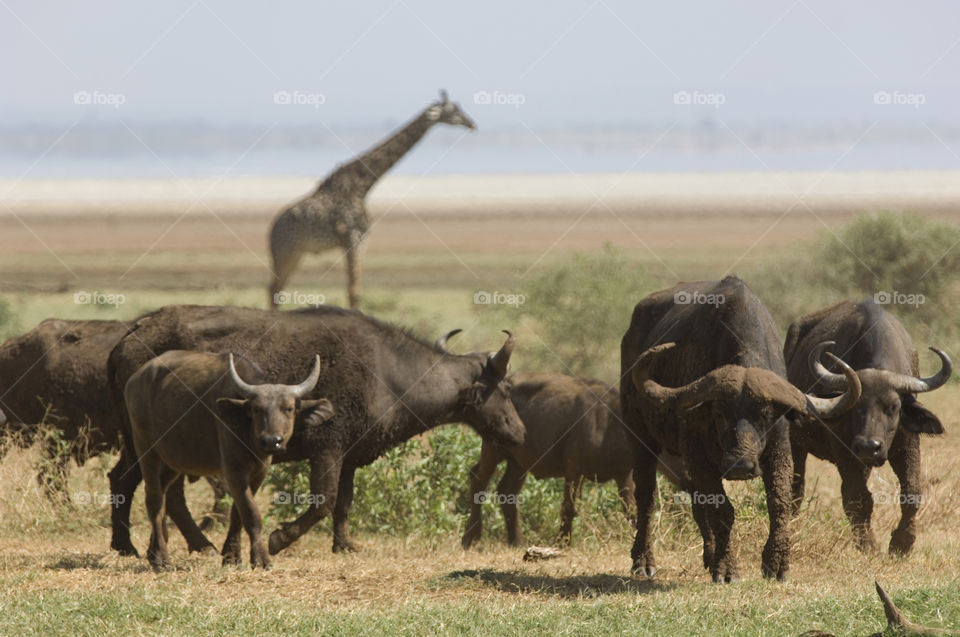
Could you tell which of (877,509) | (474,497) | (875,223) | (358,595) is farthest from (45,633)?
(875,223)

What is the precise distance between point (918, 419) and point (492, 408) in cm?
417

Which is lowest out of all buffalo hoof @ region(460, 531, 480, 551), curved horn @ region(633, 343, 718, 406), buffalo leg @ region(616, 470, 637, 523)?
buffalo hoof @ region(460, 531, 480, 551)

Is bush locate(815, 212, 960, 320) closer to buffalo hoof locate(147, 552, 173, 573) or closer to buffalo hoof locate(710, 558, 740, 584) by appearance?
buffalo hoof locate(710, 558, 740, 584)

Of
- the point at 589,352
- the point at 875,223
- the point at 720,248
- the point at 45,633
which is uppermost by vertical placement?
the point at 720,248

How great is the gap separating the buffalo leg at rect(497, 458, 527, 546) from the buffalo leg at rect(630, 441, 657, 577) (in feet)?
9.17

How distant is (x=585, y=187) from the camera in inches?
6516

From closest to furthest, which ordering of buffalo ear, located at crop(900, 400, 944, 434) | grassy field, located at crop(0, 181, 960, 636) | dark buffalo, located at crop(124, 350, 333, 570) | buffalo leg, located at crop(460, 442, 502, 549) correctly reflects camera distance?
grassy field, located at crop(0, 181, 960, 636) < dark buffalo, located at crop(124, 350, 333, 570) < buffalo ear, located at crop(900, 400, 944, 434) < buffalo leg, located at crop(460, 442, 502, 549)

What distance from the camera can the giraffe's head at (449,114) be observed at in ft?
71.1

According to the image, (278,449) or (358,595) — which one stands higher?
(278,449)

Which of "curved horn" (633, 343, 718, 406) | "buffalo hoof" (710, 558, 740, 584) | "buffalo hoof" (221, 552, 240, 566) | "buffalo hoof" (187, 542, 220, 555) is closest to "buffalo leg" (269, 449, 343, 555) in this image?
"buffalo hoof" (221, 552, 240, 566)

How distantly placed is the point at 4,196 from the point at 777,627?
160 meters

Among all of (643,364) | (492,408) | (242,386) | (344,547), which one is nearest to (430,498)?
Answer: (492,408)

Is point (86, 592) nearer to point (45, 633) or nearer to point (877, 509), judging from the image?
point (45, 633)

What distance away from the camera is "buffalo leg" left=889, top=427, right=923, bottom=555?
12.2 metres
